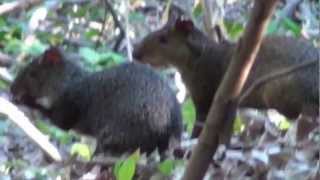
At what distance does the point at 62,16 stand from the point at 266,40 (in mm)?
2597

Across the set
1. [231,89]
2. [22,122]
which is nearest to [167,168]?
[22,122]

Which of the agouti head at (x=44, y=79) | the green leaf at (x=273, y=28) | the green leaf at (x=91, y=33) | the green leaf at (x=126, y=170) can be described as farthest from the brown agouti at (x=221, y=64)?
the green leaf at (x=126, y=170)

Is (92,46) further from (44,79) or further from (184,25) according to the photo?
(44,79)

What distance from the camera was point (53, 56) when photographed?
18.5 feet

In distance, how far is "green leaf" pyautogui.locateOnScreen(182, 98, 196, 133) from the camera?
231 inches

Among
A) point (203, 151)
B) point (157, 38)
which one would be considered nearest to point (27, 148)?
point (157, 38)

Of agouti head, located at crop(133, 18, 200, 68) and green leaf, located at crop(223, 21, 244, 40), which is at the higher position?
green leaf, located at crop(223, 21, 244, 40)

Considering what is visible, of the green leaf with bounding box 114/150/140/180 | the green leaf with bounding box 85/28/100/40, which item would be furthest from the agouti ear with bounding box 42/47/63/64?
the green leaf with bounding box 114/150/140/180

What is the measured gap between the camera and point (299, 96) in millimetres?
5449

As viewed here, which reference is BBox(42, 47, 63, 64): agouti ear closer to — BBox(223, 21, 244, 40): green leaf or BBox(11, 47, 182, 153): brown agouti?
BBox(11, 47, 182, 153): brown agouti

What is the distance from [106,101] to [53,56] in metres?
0.57

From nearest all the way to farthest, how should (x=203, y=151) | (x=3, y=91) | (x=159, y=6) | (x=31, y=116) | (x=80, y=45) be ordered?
(x=203, y=151), (x=31, y=116), (x=3, y=91), (x=80, y=45), (x=159, y=6)

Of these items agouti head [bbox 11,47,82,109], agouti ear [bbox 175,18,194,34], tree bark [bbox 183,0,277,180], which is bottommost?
agouti head [bbox 11,47,82,109]

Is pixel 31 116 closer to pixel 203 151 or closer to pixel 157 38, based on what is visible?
pixel 157 38
